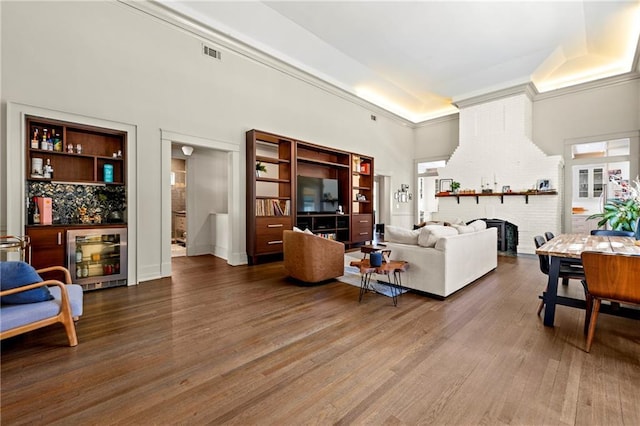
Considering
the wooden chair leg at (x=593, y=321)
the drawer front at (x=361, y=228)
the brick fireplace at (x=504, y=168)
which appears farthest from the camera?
the drawer front at (x=361, y=228)

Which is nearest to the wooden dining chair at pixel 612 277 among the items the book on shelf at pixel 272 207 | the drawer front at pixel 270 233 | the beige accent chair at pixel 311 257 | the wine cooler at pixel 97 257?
the beige accent chair at pixel 311 257

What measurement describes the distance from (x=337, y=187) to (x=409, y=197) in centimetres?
383

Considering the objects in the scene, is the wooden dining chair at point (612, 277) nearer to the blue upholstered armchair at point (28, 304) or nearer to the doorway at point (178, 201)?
the blue upholstered armchair at point (28, 304)

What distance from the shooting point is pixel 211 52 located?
490 centimetres

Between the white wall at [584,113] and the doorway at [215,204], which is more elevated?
the white wall at [584,113]

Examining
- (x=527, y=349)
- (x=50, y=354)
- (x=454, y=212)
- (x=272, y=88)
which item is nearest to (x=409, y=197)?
(x=454, y=212)

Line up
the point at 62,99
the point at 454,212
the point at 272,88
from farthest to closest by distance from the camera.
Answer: the point at 454,212
the point at 272,88
the point at 62,99

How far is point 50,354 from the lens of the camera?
2.11 m

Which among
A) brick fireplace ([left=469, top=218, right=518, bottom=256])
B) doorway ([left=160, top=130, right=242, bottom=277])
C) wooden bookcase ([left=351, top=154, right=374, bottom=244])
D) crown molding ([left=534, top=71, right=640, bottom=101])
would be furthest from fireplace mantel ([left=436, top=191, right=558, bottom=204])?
doorway ([left=160, top=130, right=242, bottom=277])

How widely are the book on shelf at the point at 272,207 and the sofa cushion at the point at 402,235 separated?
252 centimetres

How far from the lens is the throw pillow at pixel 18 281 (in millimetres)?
2070

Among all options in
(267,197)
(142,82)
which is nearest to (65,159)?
(142,82)

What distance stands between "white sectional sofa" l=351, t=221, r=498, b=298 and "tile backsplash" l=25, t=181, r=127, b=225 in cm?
389

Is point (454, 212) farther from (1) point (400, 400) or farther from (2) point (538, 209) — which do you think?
(1) point (400, 400)
